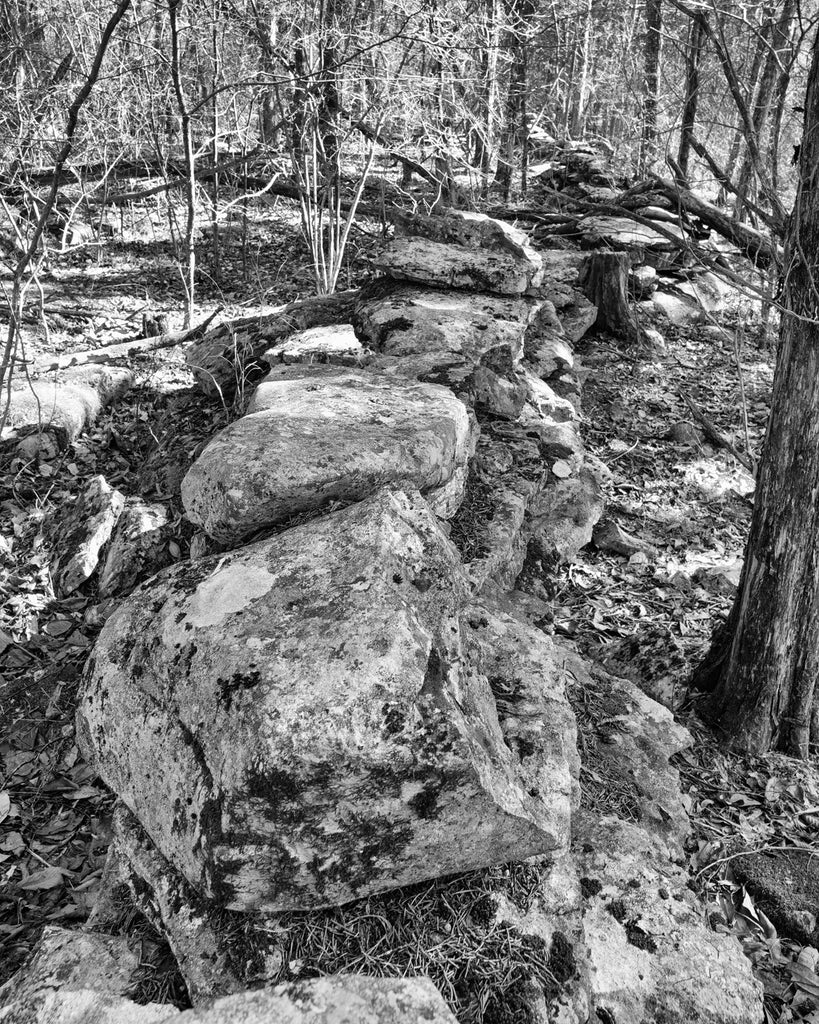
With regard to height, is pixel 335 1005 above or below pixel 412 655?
below

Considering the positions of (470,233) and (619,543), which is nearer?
(619,543)

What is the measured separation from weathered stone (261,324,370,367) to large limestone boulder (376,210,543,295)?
0.99 metres

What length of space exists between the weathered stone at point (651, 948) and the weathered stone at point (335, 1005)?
28.3 inches

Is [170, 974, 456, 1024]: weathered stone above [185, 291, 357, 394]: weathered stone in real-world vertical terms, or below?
below

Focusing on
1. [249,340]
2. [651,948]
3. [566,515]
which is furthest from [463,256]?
[651,948]

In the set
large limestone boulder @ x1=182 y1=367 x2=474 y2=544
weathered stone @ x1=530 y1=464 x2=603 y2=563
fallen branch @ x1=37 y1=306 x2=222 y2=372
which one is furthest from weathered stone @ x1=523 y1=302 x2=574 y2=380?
large limestone boulder @ x1=182 y1=367 x2=474 y2=544

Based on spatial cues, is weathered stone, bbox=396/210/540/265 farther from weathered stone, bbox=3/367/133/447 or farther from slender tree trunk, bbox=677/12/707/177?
weathered stone, bbox=3/367/133/447

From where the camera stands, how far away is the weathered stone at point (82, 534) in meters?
3.76

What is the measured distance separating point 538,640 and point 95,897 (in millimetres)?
1750

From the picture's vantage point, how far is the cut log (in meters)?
8.00

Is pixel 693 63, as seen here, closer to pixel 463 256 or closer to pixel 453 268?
pixel 453 268

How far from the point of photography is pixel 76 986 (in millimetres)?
1849

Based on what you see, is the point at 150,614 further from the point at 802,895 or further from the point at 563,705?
the point at 802,895

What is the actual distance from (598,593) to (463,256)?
291 centimetres
